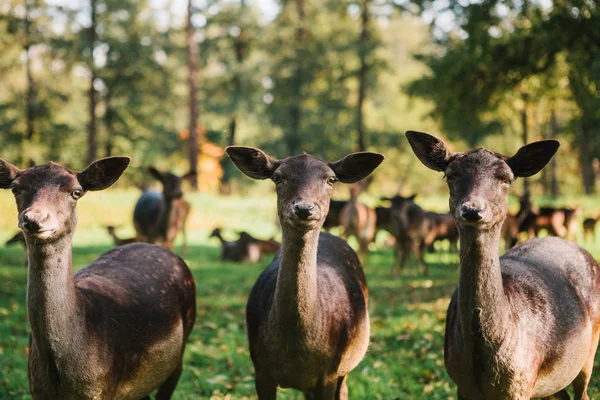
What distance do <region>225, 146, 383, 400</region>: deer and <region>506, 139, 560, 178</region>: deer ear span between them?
116 centimetres

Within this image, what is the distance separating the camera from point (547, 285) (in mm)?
4738

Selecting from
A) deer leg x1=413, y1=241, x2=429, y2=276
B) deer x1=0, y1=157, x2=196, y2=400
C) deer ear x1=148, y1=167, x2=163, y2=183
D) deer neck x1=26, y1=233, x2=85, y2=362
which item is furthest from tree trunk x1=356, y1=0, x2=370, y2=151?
deer neck x1=26, y1=233, x2=85, y2=362

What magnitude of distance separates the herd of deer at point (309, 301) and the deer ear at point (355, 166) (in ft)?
0.04

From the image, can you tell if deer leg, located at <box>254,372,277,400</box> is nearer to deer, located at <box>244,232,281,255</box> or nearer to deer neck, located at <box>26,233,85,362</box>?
deer neck, located at <box>26,233,85,362</box>

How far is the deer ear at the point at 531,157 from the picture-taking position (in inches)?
166

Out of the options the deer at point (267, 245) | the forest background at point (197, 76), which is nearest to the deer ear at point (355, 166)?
the deer at point (267, 245)

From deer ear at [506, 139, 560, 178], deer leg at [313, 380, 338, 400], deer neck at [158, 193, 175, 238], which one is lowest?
deer leg at [313, 380, 338, 400]

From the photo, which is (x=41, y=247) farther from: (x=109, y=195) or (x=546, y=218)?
(x=109, y=195)

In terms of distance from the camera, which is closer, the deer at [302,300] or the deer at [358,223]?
the deer at [302,300]

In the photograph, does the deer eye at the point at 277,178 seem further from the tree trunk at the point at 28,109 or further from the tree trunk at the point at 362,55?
the tree trunk at the point at 28,109

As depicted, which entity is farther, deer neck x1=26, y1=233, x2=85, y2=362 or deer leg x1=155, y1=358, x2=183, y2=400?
deer leg x1=155, y1=358, x2=183, y2=400

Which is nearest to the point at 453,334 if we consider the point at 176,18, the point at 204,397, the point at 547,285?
the point at 547,285

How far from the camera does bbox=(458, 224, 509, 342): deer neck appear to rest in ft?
12.8

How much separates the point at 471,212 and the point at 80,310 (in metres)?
2.88
